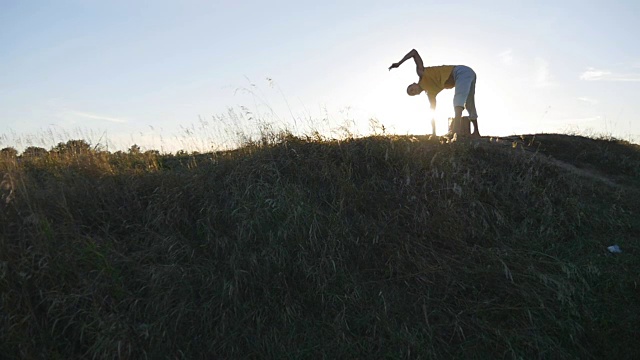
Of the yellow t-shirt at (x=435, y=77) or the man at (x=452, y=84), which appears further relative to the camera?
the yellow t-shirt at (x=435, y=77)

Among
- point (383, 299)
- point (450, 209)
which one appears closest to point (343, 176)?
point (450, 209)

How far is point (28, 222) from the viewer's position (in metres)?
4.05

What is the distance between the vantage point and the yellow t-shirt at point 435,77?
294 inches

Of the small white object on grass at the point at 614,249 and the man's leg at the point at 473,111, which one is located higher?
the man's leg at the point at 473,111

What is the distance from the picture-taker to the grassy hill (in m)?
3.56

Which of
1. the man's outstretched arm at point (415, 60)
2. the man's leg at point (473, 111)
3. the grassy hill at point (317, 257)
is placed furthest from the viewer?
the man's leg at point (473, 111)

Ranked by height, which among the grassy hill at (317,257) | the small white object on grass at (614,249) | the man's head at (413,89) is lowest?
the small white object on grass at (614,249)

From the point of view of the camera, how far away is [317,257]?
4.17 m

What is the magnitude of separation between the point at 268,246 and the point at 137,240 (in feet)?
3.94

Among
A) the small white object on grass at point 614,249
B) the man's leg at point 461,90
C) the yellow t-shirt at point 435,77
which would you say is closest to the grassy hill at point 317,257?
the small white object on grass at point 614,249

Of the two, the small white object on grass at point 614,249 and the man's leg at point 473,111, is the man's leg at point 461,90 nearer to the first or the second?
the man's leg at point 473,111

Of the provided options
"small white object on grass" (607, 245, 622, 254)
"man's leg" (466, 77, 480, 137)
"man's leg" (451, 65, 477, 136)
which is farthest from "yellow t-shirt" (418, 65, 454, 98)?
"small white object on grass" (607, 245, 622, 254)

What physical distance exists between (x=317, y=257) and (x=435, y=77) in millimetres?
4418

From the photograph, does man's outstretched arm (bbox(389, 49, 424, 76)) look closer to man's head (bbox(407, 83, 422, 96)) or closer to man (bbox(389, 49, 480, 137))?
man (bbox(389, 49, 480, 137))
